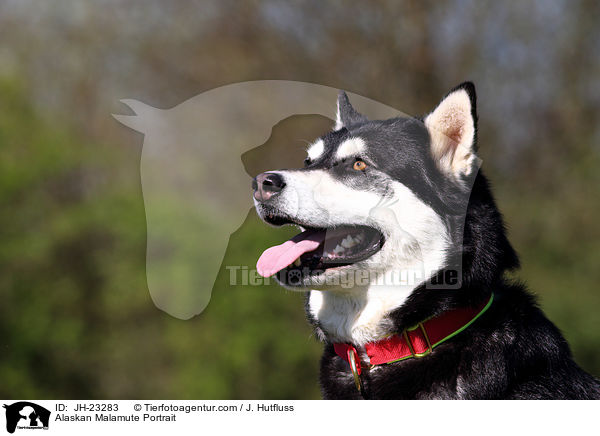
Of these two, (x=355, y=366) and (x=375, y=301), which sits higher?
(x=375, y=301)

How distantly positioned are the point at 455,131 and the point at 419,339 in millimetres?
1077

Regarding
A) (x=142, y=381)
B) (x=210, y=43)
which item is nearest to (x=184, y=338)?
(x=142, y=381)

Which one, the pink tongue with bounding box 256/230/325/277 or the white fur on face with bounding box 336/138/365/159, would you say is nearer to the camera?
the pink tongue with bounding box 256/230/325/277

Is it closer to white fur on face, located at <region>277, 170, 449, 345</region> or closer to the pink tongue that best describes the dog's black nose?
white fur on face, located at <region>277, 170, 449, 345</region>

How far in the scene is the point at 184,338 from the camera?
335 inches

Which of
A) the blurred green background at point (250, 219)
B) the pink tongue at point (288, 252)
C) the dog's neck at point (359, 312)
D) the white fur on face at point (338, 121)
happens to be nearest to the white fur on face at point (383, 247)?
the dog's neck at point (359, 312)

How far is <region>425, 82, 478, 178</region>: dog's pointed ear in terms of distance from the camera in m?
2.92

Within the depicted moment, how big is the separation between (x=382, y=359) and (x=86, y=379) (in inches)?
290

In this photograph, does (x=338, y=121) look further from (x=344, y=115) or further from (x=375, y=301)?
(x=375, y=301)

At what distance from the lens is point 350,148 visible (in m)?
3.17

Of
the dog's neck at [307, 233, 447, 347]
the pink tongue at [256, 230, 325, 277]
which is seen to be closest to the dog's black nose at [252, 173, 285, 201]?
the pink tongue at [256, 230, 325, 277]
